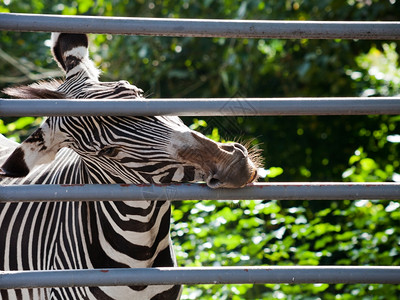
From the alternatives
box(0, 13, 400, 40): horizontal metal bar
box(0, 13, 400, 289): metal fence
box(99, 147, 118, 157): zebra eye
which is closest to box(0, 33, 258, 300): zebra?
box(99, 147, 118, 157): zebra eye

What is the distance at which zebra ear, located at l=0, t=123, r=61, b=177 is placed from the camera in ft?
6.83

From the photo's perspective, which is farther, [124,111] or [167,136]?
[167,136]

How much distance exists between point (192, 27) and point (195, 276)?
0.68 meters

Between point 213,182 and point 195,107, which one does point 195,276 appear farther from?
point 195,107

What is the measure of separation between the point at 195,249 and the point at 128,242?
56.0 inches

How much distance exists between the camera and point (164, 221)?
2498mm

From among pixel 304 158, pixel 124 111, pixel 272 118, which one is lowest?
pixel 304 158

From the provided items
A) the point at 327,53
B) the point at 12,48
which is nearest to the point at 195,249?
the point at 327,53

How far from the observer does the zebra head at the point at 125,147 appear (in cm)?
191

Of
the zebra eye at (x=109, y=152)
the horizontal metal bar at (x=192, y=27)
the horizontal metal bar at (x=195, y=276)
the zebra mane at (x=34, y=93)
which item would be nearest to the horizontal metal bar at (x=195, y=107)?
the horizontal metal bar at (x=192, y=27)

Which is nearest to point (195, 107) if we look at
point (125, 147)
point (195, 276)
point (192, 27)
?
point (192, 27)

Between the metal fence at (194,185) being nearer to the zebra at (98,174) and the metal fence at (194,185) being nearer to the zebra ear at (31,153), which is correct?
the zebra at (98,174)

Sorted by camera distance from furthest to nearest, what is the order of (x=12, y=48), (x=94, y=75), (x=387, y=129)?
1. (x=12, y=48)
2. (x=387, y=129)
3. (x=94, y=75)

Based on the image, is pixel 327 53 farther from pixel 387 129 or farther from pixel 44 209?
pixel 44 209
